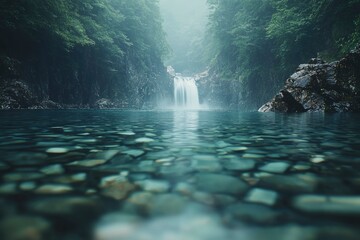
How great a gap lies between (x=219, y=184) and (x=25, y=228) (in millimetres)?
953

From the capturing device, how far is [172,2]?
9594 cm

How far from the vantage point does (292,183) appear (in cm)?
148

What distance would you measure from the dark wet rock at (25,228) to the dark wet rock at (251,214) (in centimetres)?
66

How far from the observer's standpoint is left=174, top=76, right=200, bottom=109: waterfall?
41438 mm

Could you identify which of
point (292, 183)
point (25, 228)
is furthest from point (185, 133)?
point (25, 228)

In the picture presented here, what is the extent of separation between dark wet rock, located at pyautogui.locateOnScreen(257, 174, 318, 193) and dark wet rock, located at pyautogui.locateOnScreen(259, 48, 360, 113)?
12364 mm

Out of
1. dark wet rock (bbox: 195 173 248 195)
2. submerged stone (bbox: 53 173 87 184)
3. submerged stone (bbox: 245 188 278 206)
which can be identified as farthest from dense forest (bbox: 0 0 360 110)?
submerged stone (bbox: 245 188 278 206)

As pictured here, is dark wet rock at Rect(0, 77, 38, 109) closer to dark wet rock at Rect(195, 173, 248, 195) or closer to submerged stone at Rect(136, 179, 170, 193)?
submerged stone at Rect(136, 179, 170, 193)

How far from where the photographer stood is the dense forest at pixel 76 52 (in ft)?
45.6

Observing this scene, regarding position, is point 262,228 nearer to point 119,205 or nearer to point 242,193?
point 242,193

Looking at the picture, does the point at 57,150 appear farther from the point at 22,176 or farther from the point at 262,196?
the point at 262,196

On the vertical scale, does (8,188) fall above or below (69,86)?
below

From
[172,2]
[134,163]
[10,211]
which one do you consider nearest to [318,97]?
[134,163]

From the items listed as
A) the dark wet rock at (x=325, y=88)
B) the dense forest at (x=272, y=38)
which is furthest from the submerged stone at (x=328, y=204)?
the dense forest at (x=272, y=38)
